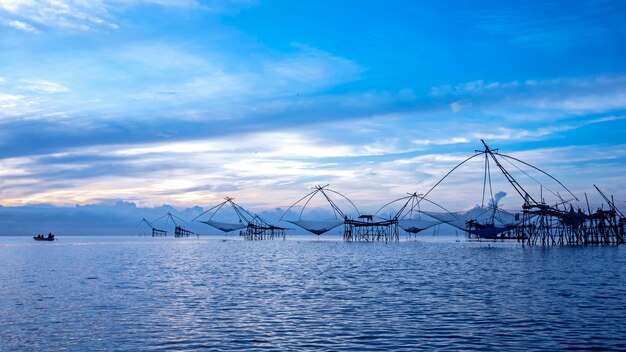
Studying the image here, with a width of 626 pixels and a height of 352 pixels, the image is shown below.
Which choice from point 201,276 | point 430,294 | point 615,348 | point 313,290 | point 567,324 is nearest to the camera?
point 615,348

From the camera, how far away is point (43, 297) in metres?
23.3

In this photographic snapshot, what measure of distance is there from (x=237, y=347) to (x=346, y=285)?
13053 mm

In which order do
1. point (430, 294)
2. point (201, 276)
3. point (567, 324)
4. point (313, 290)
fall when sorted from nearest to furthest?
point (567, 324) → point (430, 294) → point (313, 290) → point (201, 276)

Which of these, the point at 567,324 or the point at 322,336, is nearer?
the point at 322,336

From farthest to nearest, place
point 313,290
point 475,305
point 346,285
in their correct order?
point 346,285
point 313,290
point 475,305

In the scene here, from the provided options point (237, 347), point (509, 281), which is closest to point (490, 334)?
point (237, 347)

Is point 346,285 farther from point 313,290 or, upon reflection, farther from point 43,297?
point 43,297

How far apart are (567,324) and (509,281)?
37.9ft

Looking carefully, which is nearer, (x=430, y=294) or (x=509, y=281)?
(x=430, y=294)

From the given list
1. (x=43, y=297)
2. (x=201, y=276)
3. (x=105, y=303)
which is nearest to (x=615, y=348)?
(x=105, y=303)

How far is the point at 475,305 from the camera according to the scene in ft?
63.5

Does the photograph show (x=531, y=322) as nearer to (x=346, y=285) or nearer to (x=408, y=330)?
(x=408, y=330)

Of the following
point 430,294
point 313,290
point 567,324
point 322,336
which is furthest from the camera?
point 313,290

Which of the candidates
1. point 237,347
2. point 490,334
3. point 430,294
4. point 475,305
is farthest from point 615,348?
point 430,294
